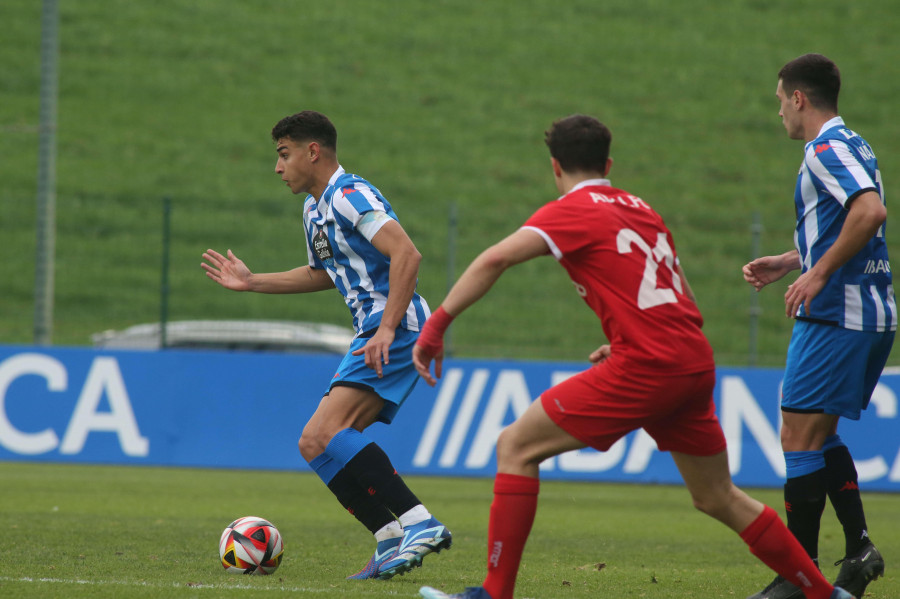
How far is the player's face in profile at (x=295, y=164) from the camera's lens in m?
6.08

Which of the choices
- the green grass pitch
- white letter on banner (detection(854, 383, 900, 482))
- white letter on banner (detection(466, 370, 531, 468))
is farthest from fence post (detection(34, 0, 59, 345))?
white letter on banner (detection(854, 383, 900, 482))

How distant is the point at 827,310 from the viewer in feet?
17.2

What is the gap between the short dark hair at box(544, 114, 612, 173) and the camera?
4.45 meters

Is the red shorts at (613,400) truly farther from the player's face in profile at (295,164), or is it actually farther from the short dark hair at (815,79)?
the player's face in profile at (295,164)

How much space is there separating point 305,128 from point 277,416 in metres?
6.78

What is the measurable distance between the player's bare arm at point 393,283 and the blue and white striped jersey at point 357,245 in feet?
0.24

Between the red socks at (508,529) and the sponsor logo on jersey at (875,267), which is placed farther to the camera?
the sponsor logo on jersey at (875,267)

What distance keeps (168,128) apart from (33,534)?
79.0 feet

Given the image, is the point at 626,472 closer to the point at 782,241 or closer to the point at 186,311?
the point at 782,241

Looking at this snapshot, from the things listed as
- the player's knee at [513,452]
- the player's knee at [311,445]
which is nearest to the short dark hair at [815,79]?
the player's knee at [513,452]

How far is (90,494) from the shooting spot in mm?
10102

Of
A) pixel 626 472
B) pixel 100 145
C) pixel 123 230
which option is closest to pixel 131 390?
pixel 626 472

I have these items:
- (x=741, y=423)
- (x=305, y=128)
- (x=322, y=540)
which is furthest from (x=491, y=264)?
(x=741, y=423)

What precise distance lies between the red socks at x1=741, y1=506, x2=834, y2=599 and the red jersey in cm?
65
